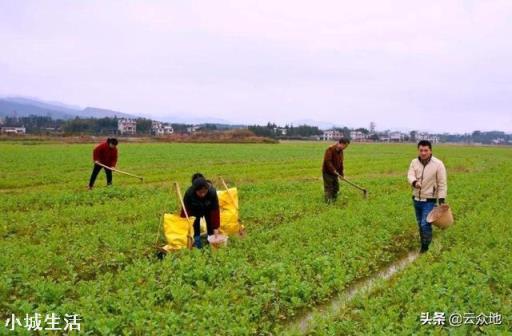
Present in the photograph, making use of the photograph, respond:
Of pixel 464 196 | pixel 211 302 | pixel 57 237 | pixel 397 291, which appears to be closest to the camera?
pixel 211 302

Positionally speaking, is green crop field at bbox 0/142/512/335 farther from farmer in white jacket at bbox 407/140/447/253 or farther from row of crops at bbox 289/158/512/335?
farmer in white jacket at bbox 407/140/447/253

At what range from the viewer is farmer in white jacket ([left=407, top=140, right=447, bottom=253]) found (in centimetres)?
835

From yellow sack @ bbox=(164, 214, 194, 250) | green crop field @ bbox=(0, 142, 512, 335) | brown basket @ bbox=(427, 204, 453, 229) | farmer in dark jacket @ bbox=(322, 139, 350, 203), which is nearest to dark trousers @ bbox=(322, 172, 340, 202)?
farmer in dark jacket @ bbox=(322, 139, 350, 203)

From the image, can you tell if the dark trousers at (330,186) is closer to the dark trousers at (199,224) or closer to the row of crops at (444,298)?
the row of crops at (444,298)

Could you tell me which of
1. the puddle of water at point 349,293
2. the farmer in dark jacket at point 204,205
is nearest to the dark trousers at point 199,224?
the farmer in dark jacket at point 204,205

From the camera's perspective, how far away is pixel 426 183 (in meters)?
8.47

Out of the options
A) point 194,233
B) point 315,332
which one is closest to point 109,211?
point 194,233

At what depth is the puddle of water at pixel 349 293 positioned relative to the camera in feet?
19.3

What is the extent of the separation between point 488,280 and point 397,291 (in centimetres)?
161

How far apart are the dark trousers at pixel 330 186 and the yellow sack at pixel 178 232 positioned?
243 inches

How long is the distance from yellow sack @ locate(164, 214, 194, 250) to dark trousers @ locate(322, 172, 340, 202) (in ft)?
20.3

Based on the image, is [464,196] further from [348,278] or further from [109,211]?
[109,211]

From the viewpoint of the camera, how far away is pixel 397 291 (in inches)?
253

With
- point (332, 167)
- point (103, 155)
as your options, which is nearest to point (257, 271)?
point (332, 167)
